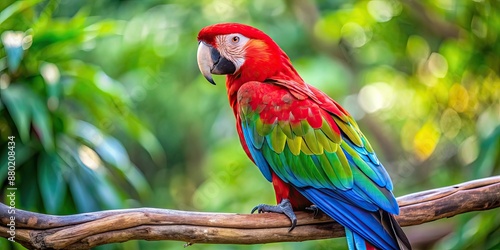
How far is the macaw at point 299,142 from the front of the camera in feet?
5.48

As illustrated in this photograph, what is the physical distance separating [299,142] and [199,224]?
0.39 metres

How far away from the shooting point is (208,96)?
4492mm

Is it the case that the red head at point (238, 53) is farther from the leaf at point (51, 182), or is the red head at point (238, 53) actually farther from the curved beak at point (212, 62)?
the leaf at point (51, 182)

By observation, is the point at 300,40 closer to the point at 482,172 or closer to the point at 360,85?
the point at 360,85

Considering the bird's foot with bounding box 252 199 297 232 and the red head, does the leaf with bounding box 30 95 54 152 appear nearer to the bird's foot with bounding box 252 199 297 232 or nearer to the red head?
the red head

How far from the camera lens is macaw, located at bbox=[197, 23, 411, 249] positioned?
1.67m

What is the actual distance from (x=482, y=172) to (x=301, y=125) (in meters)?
1.34

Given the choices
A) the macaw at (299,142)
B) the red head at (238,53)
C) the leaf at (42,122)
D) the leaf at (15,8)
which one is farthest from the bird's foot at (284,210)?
the leaf at (15,8)

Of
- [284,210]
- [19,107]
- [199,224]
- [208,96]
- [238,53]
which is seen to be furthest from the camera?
[208,96]

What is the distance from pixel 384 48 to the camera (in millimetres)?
4066

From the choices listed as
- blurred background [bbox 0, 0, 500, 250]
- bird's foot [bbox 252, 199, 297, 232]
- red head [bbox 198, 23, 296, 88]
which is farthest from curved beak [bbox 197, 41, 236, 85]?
blurred background [bbox 0, 0, 500, 250]

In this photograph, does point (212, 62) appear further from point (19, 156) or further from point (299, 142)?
point (19, 156)

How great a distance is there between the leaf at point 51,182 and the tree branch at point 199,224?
94 cm

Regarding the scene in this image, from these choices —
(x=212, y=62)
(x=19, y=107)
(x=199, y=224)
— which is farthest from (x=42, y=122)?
(x=199, y=224)
